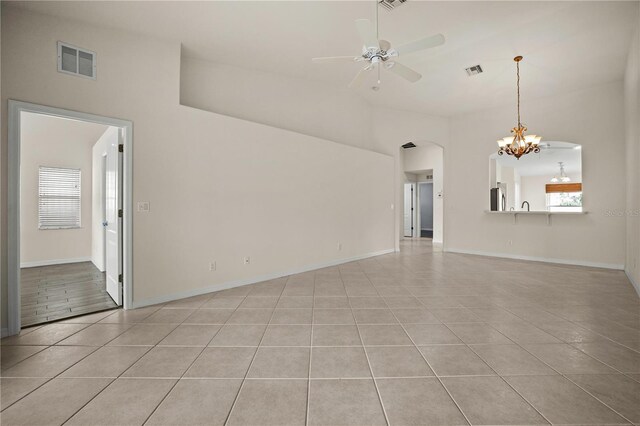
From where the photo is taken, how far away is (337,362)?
2277mm

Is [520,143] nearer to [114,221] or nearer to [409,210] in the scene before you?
[409,210]

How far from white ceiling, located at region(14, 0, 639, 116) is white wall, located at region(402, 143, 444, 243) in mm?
4763

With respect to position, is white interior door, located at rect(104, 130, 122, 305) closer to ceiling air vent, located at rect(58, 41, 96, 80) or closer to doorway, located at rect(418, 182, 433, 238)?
ceiling air vent, located at rect(58, 41, 96, 80)

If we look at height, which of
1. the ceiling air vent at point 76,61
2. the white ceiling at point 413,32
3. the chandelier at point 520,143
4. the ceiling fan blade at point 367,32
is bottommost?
the chandelier at point 520,143

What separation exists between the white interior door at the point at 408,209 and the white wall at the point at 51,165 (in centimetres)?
1004

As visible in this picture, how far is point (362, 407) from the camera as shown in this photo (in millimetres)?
1754

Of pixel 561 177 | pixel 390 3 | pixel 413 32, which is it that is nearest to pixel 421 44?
pixel 390 3

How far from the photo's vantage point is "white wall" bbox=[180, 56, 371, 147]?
4.55 m

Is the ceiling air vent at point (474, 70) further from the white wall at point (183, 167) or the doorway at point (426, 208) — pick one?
the doorway at point (426, 208)

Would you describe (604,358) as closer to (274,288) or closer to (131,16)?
(274,288)

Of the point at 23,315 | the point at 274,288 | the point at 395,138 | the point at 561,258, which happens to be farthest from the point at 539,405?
the point at 395,138

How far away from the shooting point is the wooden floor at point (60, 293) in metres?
3.45

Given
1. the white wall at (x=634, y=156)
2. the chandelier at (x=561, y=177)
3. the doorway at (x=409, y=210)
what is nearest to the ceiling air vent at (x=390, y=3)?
the white wall at (x=634, y=156)

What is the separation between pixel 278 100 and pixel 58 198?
5446 mm
